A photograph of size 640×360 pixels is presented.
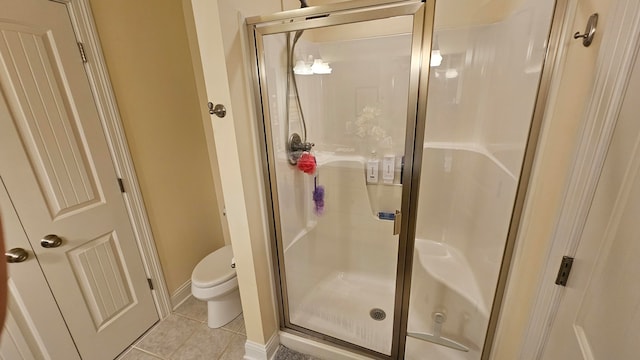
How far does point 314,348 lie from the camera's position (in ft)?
5.01

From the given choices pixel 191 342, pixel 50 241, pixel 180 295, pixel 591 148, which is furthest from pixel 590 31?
pixel 180 295

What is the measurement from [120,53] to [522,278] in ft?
7.48

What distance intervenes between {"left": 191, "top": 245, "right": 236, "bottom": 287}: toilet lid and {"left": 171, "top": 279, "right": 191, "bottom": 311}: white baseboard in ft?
1.11

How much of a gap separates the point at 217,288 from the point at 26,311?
2.80 feet

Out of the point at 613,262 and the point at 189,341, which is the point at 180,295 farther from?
the point at 613,262

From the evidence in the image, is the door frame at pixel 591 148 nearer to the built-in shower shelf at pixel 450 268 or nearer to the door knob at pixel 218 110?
the built-in shower shelf at pixel 450 268

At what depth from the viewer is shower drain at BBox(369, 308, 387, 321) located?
5.43ft

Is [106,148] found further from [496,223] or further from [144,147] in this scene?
[496,223]

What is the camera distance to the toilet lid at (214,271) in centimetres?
168

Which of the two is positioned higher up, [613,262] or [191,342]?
[613,262]

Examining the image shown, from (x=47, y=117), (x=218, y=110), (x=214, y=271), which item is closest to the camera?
(x=218, y=110)

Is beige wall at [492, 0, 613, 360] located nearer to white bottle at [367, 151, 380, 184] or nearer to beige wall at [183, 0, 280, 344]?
white bottle at [367, 151, 380, 184]

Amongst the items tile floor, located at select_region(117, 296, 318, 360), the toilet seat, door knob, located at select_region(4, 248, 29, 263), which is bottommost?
tile floor, located at select_region(117, 296, 318, 360)

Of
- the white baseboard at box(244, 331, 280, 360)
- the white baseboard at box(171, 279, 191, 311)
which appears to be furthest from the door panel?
the white baseboard at box(244, 331, 280, 360)
